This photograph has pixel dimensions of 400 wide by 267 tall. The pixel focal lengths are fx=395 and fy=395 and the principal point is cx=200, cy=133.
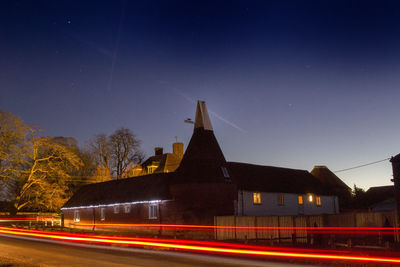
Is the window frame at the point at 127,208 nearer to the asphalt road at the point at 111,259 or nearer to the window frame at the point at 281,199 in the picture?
the window frame at the point at 281,199

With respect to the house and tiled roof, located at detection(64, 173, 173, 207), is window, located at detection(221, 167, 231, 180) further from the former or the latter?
tiled roof, located at detection(64, 173, 173, 207)

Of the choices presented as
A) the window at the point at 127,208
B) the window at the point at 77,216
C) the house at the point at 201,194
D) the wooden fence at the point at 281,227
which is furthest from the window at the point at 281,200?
the window at the point at 77,216

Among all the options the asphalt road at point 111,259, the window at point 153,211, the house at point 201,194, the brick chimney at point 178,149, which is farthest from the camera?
the brick chimney at point 178,149

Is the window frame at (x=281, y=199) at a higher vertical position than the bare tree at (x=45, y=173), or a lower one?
lower

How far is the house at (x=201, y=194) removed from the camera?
33.2 metres

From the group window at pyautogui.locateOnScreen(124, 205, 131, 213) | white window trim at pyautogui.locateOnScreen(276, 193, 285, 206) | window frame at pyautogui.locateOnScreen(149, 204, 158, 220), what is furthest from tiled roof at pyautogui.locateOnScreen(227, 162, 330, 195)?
window at pyautogui.locateOnScreen(124, 205, 131, 213)

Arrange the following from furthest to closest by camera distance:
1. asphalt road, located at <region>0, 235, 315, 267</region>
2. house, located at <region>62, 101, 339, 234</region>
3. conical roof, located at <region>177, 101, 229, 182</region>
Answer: conical roof, located at <region>177, 101, 229, 182</region>, house, located at <region>62, 101, 339, 234</region>, asphalt road, located at <region>0, 235, 315, 267</region>

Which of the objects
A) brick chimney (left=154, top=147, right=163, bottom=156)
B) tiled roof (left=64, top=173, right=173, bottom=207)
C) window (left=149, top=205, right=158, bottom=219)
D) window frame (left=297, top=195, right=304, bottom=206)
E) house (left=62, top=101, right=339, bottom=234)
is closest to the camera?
house (left=62, top=101, right=339, bottom=234)

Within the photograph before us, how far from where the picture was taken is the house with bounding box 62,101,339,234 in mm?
33250

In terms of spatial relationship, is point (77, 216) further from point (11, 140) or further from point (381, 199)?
point (381, 199)

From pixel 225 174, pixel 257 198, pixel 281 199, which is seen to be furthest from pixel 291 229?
pixel 281 199

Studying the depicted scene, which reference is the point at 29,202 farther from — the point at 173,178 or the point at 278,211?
the point at 278,211

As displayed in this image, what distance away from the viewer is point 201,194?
33.2m

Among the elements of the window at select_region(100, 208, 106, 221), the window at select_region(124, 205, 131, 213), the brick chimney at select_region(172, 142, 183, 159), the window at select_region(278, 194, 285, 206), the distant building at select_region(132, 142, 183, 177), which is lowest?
the window at select_region(100, 208, 106, 221)
